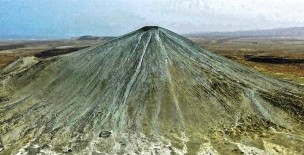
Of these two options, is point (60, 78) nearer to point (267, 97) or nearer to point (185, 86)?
point (185, 86)

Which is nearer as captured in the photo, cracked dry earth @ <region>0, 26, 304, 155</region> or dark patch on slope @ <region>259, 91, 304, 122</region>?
cracked dry earth @ <region>0, 26, 304, 155</region>

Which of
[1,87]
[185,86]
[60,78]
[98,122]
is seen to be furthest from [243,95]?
[1,87]

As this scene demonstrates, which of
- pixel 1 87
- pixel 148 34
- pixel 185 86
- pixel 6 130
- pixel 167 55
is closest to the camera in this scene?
pixel 6 130

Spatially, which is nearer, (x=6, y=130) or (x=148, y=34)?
(x=6, y=130)

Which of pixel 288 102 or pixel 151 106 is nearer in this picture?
pixel 151 106

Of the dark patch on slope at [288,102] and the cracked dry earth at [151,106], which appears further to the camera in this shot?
the dark patch on slope at [288,102]

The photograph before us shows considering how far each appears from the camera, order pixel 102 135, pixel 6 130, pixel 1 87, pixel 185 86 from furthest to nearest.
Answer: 1. pixel 1 87
2. pixel 185 86
3. pixel 6 130
4. pixel 102 135

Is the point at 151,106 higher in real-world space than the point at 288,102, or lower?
higher

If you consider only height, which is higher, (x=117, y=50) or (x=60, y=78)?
(x=117, y=50)
